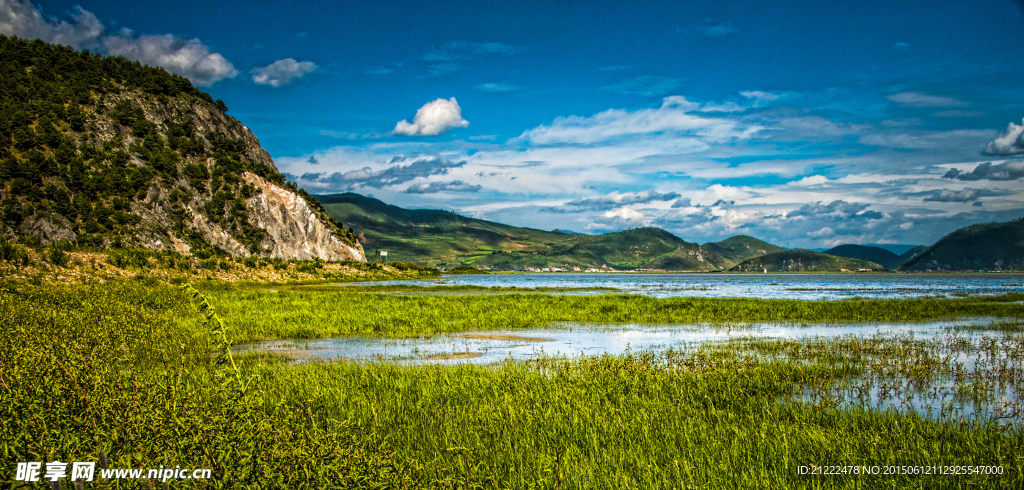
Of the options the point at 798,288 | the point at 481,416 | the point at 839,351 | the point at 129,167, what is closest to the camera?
the point at 481,416

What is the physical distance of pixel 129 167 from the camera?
81688 millimetres

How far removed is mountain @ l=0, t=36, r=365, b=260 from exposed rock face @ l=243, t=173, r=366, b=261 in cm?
25

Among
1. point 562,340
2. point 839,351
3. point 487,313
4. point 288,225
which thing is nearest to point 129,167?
point 288,225

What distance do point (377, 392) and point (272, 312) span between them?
19798 mm

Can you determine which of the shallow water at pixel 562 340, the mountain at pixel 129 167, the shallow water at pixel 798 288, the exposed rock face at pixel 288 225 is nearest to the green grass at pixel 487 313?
the shallow water at pixel 562 340

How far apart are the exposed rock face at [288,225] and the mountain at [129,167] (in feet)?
0.82

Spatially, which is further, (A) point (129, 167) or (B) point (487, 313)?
(A) point (129, 167)

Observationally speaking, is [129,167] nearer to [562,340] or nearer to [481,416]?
[562,340]

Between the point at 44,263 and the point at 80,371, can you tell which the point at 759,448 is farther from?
the point at 44,263

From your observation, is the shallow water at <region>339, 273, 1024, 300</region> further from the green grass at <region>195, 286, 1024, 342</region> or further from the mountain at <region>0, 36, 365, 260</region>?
the mountain at <region>0, 36, 365, 260</region>

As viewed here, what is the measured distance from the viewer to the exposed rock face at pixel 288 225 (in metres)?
99.8

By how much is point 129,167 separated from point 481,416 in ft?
305

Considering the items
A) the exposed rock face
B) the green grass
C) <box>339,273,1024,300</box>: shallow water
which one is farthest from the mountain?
the green grass

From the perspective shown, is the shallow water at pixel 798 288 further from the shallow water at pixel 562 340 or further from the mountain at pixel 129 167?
the mountain at pixel 129 167
